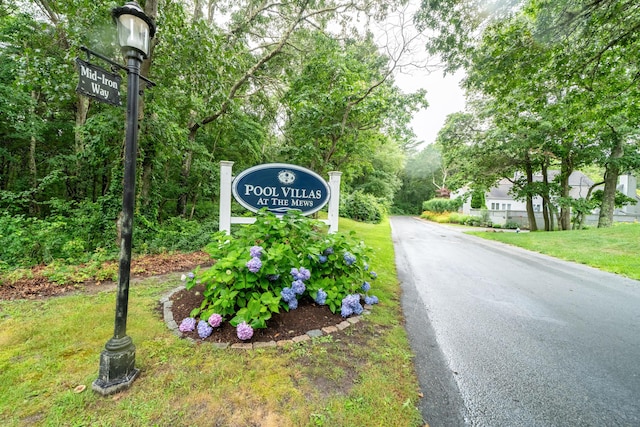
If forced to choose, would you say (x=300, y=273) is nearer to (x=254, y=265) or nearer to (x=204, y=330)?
(x=254, y=265)

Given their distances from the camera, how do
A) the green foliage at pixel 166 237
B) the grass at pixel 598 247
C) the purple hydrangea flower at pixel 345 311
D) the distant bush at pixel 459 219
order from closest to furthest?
the purple hydrangea flower at pixel 345 311 < the green foliage at pixel 166 237 < the grass at pixel 598 247 < the distant bush at pixel 459 219

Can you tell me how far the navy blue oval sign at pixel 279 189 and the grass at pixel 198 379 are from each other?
1787mm

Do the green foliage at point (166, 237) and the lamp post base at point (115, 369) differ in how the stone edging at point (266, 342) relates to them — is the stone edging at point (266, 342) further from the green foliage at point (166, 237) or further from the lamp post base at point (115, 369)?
the green foliage at point (166, 237)

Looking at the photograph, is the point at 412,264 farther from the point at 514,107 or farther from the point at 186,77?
the point at 186,77

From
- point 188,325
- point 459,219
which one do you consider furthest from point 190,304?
point 459,219

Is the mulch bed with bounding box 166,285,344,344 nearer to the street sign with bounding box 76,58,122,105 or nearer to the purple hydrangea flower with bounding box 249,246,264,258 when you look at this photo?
the purple hydrangea flower with bounding box 249,246,264,258

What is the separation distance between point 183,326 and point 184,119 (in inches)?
256

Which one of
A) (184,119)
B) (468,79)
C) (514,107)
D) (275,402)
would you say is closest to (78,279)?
(275,402)

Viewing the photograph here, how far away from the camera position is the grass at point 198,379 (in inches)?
62.4

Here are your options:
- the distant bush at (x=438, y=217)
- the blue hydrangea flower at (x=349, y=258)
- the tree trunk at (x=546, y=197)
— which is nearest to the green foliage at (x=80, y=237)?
the blue hydrangea flower at (x=349, y=258)

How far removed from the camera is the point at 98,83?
5.78 feet

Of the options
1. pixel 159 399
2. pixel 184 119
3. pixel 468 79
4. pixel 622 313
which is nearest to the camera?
pixel 159 399

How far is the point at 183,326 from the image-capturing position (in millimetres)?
2465

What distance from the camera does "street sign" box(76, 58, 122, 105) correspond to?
1668 mm
